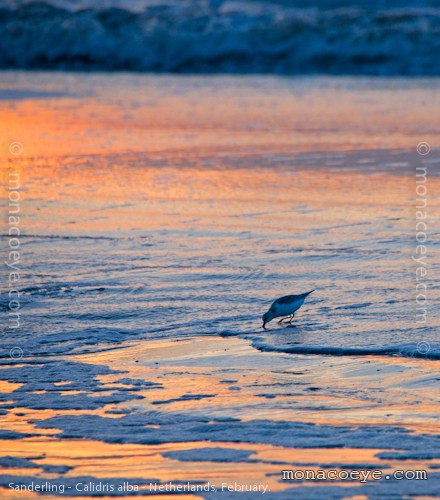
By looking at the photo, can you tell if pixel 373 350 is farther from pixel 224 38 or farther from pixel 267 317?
pixel 224 38

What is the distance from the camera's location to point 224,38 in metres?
41.6

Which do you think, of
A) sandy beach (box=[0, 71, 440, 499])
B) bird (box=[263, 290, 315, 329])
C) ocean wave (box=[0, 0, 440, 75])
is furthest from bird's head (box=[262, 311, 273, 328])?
ocean wave (box=[0, 0, 440, 75])

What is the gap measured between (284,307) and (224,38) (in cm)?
3511

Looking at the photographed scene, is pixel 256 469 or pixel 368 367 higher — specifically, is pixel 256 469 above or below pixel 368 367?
below

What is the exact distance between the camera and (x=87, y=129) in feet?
64.5

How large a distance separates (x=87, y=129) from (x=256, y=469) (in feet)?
49.4

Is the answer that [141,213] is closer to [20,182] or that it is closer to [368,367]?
[20,182]

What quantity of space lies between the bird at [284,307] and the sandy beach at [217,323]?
0.13 m

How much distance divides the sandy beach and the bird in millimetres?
127

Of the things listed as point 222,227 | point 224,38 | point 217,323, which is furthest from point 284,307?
point 224,38

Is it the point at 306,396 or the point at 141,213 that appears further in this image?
the point at 141,213

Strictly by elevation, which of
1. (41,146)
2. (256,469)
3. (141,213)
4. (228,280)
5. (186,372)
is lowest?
(256,469)

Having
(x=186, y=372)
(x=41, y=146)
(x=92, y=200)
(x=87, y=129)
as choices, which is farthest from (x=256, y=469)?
(x=87, y=129)

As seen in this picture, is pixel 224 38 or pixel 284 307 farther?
pixel 224 38
